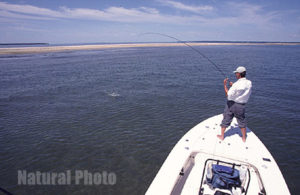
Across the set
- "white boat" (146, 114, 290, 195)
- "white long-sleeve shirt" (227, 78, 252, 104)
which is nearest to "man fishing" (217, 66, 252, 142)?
"white long-sleeve shirt" (227, 78, 252, 104)

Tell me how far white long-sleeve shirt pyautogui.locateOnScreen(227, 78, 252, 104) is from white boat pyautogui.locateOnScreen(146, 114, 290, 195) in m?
1.43

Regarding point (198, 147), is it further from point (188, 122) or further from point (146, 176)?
point (188, 122)

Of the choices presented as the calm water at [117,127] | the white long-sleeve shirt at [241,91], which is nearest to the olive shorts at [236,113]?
the white long-sleeve shirt at [241,91]

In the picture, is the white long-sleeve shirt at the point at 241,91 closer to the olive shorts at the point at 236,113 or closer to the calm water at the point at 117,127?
the olive shorts at the point at 236,113

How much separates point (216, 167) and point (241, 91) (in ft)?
7.46

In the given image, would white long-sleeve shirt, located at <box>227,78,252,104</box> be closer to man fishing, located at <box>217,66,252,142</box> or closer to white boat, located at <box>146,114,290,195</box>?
man fishing, located at <box>217,66,252,142</box>

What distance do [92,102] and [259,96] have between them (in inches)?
529

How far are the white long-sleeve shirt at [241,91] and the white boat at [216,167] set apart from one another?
143 centimetres

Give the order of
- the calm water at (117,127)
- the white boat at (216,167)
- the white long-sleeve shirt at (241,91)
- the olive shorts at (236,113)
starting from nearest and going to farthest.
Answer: the white boat at (216,167) → the white long-sleeve shirt at (241,91) → the olive shorts at (236,113) → the calm water at (117,127)

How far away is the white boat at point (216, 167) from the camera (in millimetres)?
3619

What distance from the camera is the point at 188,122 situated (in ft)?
31.3

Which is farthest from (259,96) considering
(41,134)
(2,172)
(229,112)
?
(2,172)

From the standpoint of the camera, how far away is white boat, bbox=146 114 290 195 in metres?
3.62

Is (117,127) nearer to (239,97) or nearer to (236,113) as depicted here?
(236,113)
